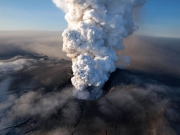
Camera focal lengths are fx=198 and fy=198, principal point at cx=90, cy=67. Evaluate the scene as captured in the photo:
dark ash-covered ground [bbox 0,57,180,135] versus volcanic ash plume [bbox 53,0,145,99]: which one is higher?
volcanic ash plume [bbox 53,0,145,99]

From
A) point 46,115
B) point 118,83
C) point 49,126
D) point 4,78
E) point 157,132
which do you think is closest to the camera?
point 157,132

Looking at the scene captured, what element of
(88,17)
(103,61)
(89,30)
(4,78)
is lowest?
(4,78)

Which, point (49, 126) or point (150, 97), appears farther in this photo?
point (150, 97)

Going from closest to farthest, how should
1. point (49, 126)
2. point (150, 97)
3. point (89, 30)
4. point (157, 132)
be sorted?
point (157, 132), point (49, 126), point (150, 97), point (89, 30)

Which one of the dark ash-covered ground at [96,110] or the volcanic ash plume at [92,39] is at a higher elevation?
the volcanic ash plume at [92,39]

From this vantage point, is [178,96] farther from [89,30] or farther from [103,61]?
[89,30]

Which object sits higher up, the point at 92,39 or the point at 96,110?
the point at 92,39

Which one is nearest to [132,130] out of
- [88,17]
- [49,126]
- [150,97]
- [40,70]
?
[150,97]

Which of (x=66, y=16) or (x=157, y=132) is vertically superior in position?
(x=66, y=16)
